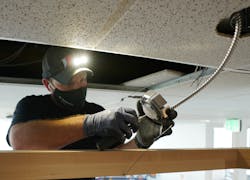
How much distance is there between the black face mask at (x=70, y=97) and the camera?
55.0 inches

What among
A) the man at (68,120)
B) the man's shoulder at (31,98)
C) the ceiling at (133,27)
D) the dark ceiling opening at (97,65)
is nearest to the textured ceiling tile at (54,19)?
the ceiling at (133,27)

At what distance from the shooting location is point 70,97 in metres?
1.41

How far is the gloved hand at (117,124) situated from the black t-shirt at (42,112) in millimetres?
465

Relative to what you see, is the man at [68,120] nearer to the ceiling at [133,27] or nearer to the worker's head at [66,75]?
the worker's head at [66,75]

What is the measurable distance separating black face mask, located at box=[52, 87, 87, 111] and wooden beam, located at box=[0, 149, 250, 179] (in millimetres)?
759

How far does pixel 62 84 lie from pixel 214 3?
0.91 metres

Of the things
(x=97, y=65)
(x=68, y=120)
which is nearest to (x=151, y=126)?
(x=68, y=120)

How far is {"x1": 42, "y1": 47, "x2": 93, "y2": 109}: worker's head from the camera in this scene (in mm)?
1331

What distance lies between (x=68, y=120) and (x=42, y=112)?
54cm

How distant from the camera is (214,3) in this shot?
69 cm

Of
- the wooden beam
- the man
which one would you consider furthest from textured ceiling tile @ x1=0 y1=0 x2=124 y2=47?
the wooden beam

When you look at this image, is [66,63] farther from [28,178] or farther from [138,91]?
[138,91]

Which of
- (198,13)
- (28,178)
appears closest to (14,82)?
(28,178)

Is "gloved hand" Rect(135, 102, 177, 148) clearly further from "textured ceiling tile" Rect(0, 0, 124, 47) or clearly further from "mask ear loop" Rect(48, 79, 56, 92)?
"mask ear loop" Rect(48, 79, 56, 92)
